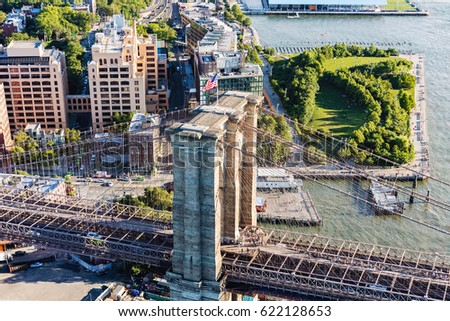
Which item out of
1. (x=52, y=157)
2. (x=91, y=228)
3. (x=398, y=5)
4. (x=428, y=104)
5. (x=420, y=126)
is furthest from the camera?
(x=398, y=5)

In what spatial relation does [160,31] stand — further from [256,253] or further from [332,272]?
[332,272]

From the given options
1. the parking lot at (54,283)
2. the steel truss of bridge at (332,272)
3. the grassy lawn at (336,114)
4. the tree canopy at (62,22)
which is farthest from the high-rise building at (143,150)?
the tree canopy at (62,22)

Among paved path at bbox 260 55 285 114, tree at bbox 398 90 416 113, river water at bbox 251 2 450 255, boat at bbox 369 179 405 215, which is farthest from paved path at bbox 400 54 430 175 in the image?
paved path at bbox 260 55 285 114

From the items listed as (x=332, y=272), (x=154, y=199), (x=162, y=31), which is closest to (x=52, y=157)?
(x=154, y=199)

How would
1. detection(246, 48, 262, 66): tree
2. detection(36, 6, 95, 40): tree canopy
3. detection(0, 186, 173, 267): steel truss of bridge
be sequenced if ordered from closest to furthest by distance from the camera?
1. detection(0, 186, 173, 267): steel truss of bridge
2. detection(246, 48, 262, 66): tree
3. detection(36, 6, 95, 40): tree canopy

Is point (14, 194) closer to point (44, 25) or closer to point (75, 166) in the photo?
point (75, 166)

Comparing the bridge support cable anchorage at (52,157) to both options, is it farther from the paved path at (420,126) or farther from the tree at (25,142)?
the paved path at (420,126)

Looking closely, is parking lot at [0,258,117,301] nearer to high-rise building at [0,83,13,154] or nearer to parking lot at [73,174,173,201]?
parking lot at [73,174,173,201]
